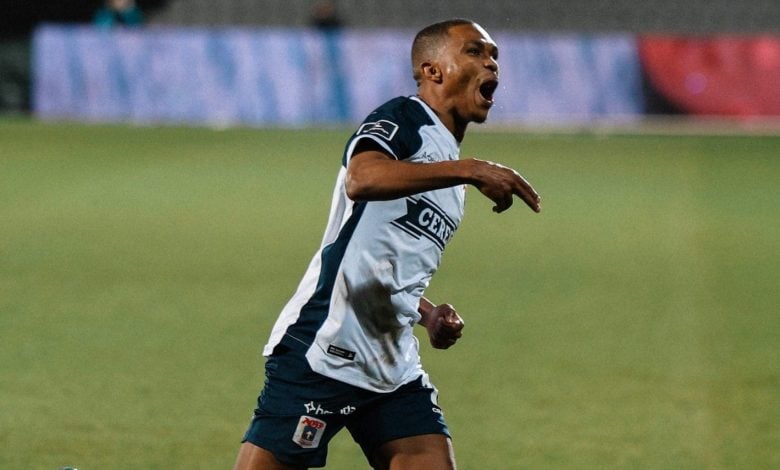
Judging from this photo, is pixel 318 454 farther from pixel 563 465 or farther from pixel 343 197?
pixel 563 465

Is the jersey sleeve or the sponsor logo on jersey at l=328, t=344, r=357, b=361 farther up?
the jersey sleeve

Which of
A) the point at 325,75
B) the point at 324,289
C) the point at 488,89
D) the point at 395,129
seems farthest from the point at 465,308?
the point at 325,75

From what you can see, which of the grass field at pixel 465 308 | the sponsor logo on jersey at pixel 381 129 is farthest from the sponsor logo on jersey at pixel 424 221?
the grass field at pixel 465 308

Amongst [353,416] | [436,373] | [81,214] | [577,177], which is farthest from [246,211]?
[353,416]

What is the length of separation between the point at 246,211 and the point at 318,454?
1036cm

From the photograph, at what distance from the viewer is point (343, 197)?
4758mm

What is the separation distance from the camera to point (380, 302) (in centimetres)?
477

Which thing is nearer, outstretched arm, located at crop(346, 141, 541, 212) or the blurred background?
outstretched arm, located at crop(346, 141, 541, 212)

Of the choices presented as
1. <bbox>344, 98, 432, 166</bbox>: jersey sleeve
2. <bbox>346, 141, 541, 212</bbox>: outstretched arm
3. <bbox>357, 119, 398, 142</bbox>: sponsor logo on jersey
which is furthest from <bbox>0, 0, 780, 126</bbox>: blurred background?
<bbox>346, 141, 541, 212</bbox>: outstretched arm

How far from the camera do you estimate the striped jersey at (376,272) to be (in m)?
4.71

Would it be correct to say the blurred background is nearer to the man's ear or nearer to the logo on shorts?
the man's ear

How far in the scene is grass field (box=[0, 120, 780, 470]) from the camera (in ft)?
24.3

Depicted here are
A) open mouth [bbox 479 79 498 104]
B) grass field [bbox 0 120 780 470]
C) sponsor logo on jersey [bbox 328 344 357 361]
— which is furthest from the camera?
grass field [bbox 0 120 780 470]

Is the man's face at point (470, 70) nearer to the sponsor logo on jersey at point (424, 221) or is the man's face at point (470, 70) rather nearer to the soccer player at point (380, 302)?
the soccer player at point (380, 302)
